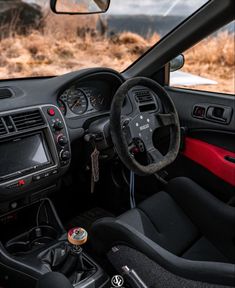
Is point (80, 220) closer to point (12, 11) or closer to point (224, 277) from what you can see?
point (224, 277)

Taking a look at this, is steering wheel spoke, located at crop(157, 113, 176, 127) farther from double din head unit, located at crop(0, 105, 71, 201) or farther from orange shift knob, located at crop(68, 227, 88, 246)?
orange shift knob, located at crop(68, 227, 88, 246)

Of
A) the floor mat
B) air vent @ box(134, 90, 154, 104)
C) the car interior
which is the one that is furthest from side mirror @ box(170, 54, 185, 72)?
the floor mat

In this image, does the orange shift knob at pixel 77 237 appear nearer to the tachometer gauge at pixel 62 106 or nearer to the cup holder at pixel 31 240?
the cup holder at pixel 31 240

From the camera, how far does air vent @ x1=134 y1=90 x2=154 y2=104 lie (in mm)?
2100

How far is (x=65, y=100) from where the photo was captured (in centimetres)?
200

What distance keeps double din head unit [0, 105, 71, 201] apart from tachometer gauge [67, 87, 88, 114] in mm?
197

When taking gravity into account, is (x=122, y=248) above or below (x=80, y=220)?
above

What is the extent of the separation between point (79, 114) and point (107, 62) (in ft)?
15.2

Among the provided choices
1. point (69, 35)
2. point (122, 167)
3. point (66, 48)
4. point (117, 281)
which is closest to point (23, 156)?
point (117, 281)

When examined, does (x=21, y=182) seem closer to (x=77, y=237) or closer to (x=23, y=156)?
(x=23, y=156)

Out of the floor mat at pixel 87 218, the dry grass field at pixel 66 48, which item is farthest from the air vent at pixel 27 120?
the dry grass field at pixel 66 48

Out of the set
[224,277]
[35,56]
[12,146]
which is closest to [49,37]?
[35,56]

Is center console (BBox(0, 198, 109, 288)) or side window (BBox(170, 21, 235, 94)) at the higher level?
side window (BBox(170, 21, 235, 94))

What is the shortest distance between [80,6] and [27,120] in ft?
2.73
